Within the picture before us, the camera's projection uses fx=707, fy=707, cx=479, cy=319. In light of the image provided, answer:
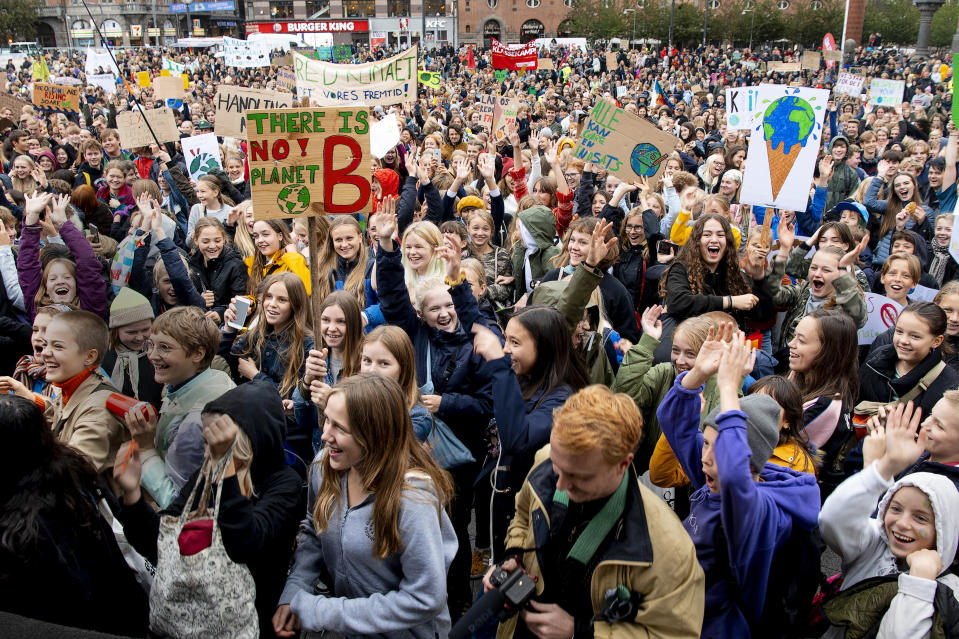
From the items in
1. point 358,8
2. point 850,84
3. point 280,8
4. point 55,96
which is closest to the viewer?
point 55,96

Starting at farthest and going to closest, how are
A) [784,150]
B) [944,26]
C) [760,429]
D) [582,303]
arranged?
[944,26] → [784,150] → [582,303] → [760,429]

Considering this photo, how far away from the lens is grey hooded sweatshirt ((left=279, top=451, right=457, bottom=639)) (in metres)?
2.31

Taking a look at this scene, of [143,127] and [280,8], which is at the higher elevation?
Result: [280,8]

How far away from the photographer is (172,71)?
2042cm

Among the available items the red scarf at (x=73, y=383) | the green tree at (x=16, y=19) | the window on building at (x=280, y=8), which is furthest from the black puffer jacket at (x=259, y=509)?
the window on building at (x=280, y=8)

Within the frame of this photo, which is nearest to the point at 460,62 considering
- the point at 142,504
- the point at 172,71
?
the point at 172,71

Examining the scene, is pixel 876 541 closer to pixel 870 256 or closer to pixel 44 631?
pixel 44 631

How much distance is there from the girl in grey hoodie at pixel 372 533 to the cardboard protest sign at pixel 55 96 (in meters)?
13.6

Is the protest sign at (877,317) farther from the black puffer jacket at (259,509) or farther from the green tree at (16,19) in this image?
the green tree at (16,19)

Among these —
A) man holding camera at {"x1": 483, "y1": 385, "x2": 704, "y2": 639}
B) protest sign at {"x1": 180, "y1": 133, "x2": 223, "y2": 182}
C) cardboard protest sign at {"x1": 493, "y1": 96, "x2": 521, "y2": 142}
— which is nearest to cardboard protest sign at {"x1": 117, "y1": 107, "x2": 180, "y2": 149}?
protest sign at {"x1": 180, "y1": 133, "x2": 223, "y2": 182}

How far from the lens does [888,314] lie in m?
4.61

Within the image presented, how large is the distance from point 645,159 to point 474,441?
14.1 feet

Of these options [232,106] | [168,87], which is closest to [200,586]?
[232,106]

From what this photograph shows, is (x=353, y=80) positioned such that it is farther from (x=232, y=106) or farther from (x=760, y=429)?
(x=760, y=429)
